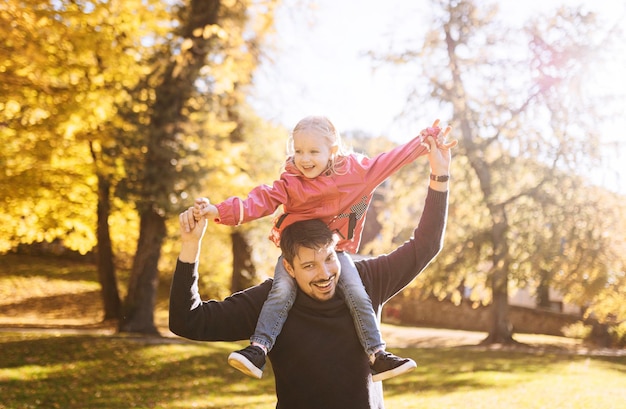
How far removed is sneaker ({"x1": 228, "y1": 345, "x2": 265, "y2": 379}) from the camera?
2.85 metres

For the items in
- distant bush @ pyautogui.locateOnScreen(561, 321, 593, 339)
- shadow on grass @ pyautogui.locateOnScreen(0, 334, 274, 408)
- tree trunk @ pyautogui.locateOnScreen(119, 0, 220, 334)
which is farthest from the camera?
distant bush @ pyautogui.locateOnScreen(561, 321, 593, 339)

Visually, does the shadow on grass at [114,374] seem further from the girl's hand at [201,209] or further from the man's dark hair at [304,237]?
the girl's hand at [201,209]

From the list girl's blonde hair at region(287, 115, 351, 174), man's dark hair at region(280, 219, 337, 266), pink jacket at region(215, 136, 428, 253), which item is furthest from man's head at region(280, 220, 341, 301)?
girl's blonde hair at region(287, 115, 351, 174)

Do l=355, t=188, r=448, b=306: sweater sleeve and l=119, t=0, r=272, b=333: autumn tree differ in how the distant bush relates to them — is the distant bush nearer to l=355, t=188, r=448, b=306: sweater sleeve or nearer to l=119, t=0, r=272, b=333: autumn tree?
l=119, t=0, r=272, b=333: autumn tree

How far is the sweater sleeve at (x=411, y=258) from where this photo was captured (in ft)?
10.5

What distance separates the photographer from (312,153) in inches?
131

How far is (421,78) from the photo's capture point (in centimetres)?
1995

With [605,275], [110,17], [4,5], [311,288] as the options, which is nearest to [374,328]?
[311,288]

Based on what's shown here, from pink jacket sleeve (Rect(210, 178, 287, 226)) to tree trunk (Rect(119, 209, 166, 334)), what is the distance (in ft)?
40.6

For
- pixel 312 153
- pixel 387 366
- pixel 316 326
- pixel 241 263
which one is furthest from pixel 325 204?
pixel 241 263

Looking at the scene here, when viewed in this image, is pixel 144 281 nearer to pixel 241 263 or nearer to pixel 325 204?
pixel 241 263

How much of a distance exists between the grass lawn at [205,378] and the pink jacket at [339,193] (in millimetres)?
6928

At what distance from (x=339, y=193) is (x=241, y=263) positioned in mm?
19264

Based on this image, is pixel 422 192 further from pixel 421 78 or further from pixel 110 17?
pixel 110 17
